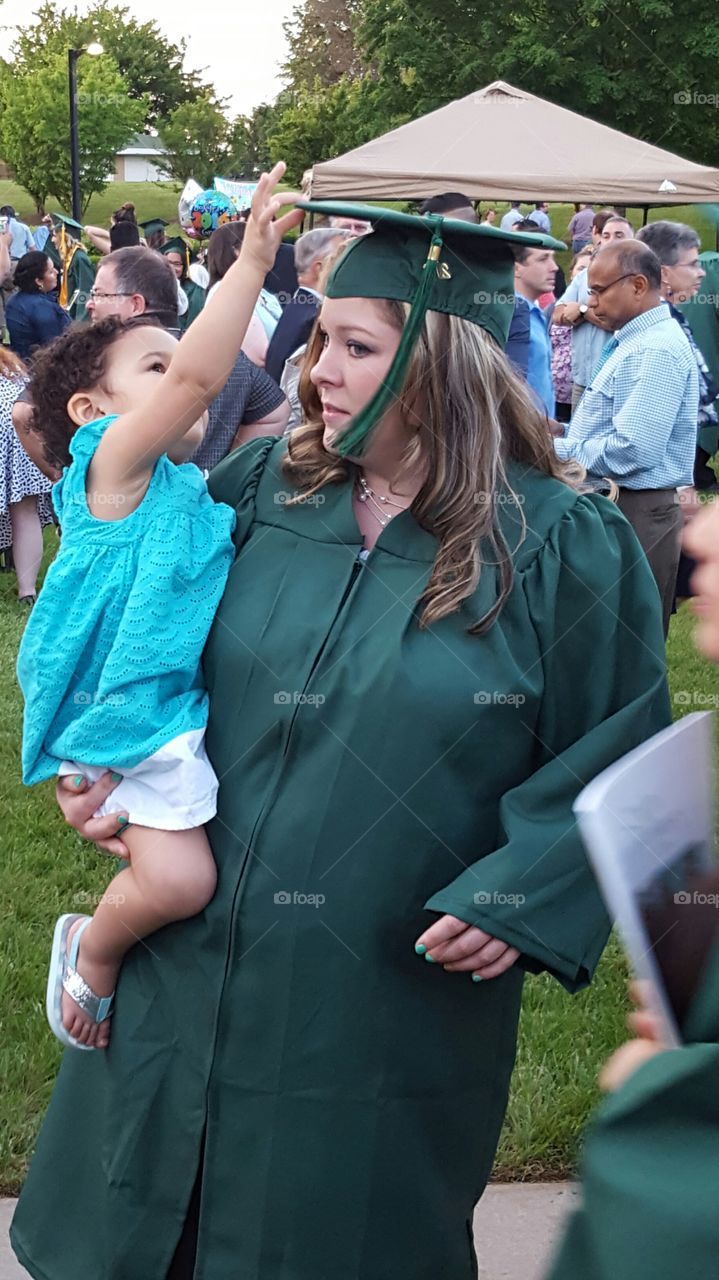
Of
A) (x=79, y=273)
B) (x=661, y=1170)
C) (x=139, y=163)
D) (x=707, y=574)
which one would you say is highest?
(x=707, y=574)

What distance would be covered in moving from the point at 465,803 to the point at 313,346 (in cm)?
79

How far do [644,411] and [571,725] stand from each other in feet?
12.1

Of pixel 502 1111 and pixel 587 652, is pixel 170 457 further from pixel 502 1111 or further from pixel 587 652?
pixel 502 1111

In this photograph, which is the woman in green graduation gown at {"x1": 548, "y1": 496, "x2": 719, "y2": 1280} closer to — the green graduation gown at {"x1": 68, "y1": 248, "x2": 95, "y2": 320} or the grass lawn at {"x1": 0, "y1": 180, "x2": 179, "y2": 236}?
the green graduation gown at {"x1": 68, "y1": 248, "x2": 95, "y2": 320}

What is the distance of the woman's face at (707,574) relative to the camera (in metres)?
1.05

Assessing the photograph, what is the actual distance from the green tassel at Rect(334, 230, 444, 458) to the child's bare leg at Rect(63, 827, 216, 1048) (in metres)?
0.63

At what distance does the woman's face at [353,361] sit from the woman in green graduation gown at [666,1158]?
104 cm

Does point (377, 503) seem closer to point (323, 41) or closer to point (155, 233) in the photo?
point (155, 233)

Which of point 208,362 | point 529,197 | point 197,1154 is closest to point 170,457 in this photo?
point 208,362

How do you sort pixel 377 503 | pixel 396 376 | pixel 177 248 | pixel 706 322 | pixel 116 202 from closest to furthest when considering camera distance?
1. pixel 396 376
2. pixel 377 503
3. pixel 706 322
4. pixel 177 248
5. pixel 116 202

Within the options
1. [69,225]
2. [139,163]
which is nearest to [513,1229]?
[69,225]

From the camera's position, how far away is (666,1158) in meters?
1.03

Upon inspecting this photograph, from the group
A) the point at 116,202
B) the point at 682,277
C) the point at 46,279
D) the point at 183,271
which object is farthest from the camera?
the point at 116,202

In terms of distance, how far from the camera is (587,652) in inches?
82.5
